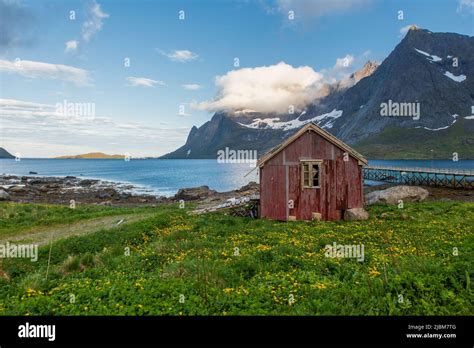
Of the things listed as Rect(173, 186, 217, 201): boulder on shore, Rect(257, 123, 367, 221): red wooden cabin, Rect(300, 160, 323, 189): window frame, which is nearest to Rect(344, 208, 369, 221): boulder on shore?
Rect(257, 123, 367, 221): red wooden cabin

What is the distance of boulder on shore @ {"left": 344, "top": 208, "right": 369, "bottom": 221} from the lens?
1995cm

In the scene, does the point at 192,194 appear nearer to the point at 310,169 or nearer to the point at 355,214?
the point at 310,169

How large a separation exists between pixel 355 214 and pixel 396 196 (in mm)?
14580

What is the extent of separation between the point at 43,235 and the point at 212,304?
52.8 feet

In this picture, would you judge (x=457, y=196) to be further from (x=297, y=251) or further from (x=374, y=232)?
(x=297, y=251)

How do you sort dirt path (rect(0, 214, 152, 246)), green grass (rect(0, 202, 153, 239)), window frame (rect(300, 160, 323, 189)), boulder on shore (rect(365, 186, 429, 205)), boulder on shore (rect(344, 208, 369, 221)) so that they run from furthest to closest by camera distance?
1. boulder on shore (rect(365, 186, 429, 205))
2. window frame (rect(300, 160, 323, 189))
3. boulder on shore (rect(344, 208, 369, 221))
4. green grass (rect(0, 202, 153, 239))
5. dirt path (rect(0, 214, 152, 246))

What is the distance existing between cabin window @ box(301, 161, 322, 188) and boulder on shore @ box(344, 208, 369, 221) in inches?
111

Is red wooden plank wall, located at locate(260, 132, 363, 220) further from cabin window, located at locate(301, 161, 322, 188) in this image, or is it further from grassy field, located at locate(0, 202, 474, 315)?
grassy field, located at locate(0, 202, 474, 315)

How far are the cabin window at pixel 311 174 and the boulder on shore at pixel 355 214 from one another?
2.81 meters

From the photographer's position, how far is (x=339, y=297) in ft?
20.3

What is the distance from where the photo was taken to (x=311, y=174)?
67.9 ft

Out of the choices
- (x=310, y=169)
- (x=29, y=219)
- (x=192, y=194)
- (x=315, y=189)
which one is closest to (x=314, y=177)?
(x=310, y=169)
